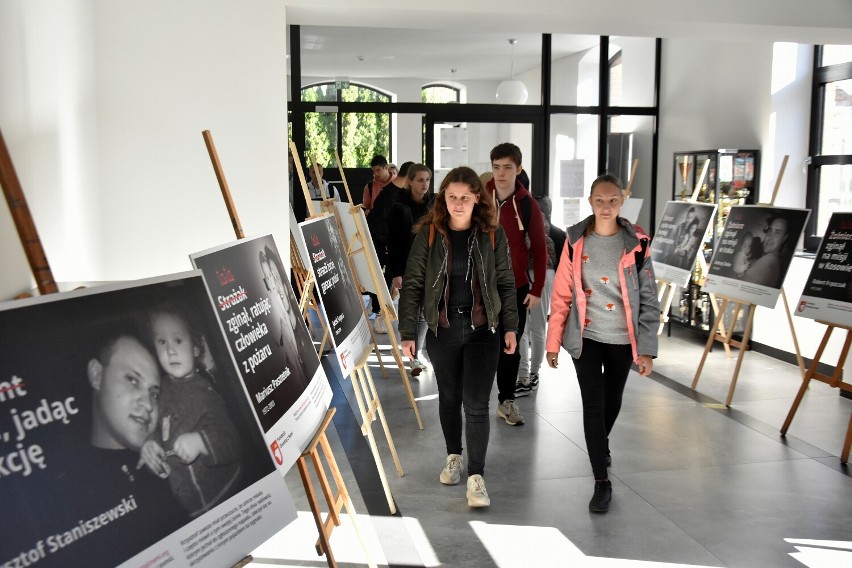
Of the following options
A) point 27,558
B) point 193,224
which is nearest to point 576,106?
point 193,224

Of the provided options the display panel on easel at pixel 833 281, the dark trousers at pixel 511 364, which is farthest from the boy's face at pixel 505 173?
the display panel on easel at pixel 833 281

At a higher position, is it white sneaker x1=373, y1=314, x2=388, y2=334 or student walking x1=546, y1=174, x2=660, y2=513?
student walking x1=546, y1=174, x2=660, y2=513

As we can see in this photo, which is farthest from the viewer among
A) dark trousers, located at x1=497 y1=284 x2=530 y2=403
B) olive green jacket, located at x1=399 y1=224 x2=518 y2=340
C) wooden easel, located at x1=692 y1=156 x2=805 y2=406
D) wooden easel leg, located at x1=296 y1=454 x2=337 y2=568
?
wooden easel, located at x1=692 y1=156 x2=805 y2=406

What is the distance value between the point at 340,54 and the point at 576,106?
2.98 metres

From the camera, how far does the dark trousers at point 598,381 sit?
4.04 metres

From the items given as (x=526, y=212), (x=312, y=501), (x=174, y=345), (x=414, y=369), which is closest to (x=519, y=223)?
(x=526, y=212)

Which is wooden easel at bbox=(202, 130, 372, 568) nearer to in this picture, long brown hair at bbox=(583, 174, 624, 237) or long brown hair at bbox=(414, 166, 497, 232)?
long brown hair at bbox=(414, 166, 497, 232)

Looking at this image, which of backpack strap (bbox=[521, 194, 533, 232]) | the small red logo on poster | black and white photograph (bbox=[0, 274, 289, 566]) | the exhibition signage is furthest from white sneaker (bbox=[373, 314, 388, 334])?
black and white photograph (bbox=[0, 274, 289, 566])

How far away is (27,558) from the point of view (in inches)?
58.5

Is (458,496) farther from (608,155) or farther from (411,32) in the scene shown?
(608,155)

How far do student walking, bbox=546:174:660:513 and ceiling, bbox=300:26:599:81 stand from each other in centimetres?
489

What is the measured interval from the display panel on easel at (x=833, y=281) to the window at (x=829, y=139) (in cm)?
230

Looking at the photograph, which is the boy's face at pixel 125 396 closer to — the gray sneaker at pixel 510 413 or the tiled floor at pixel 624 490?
the tiled floor at pixel 624 490

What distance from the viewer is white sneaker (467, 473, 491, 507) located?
4.07 metres
